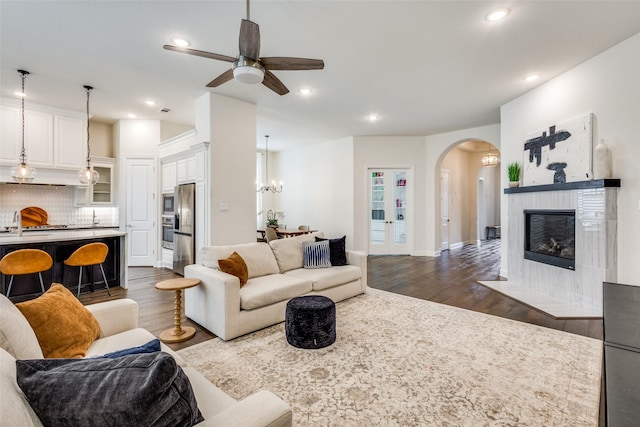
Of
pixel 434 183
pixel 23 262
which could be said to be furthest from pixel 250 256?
pixel 434 183

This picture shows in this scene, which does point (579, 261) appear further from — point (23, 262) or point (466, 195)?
point (23, 262)

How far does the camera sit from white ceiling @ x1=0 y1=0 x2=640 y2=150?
2.82 meters

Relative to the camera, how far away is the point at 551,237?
4281 millimetres

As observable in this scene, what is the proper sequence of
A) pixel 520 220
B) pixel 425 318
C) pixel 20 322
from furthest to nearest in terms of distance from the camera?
pixel 520 220
pixel 425 318
pixel 20 322

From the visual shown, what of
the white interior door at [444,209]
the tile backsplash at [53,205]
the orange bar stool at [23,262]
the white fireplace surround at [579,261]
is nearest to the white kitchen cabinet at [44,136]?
the tile backsplash at [53,205]

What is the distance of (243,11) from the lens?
9.30 feet

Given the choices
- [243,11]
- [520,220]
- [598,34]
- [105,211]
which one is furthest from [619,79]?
[105,211]

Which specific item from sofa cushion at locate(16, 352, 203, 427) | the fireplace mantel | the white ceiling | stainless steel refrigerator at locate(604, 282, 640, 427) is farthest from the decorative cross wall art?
sofa cushion at locate(16, 352, 203, 427)

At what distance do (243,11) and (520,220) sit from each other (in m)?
4.85

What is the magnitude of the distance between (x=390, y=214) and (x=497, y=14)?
217 inches

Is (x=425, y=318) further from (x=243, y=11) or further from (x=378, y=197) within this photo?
(x=378, y=197)

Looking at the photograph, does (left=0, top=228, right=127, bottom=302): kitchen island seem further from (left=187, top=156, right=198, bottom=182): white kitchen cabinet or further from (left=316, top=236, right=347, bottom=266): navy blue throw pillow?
(left=316, top=236, right=347, bottom=266): navy blue throw pillow

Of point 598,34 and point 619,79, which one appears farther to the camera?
point 619,79

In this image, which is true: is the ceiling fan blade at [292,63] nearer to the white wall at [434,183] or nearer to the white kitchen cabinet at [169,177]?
the white kitchen cabinet at [169,177]
